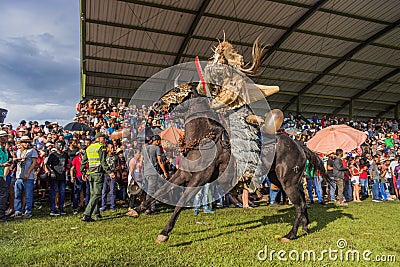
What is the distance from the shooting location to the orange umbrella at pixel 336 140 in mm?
14664

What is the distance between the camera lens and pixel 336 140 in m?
15.0

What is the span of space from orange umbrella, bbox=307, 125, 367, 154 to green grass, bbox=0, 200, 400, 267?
20.1 feet

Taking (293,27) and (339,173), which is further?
(293,27)

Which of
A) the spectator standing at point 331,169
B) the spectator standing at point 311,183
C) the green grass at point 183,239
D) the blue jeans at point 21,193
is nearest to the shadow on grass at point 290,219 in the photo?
the green grass at point 183,239

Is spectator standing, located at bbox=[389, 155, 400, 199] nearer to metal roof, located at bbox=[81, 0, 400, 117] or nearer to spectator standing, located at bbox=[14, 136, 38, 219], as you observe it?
metal roof, located at bbox=[81, 0, 400, 117]

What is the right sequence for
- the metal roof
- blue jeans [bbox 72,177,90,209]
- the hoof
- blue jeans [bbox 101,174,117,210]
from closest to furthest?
1. the hoof
2. blue jeans [bbox 72,177,90,209]
3. blue jeans [bbox 101,174,117,210]
4. the metal roof

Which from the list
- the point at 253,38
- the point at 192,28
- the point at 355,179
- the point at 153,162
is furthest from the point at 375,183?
the point at 192,28

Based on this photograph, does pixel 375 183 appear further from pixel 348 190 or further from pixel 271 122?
pixel 271 122

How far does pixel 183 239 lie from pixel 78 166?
16.0ft

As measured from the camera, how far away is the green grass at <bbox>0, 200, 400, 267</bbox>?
189 inches

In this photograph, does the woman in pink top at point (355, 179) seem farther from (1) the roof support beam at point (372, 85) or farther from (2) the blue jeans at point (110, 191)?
(1) the roof support beam at point (372, 85)

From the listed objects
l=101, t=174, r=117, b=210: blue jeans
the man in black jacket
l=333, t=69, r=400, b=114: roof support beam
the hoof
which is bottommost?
the hoof

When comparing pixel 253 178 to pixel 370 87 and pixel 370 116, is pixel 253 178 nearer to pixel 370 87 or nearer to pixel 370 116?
pixel 370 87

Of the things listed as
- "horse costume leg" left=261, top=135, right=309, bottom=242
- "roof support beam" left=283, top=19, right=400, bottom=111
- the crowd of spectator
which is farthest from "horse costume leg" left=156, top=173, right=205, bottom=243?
"roof support beam" left=283, top=19, right=400, bottom=111
